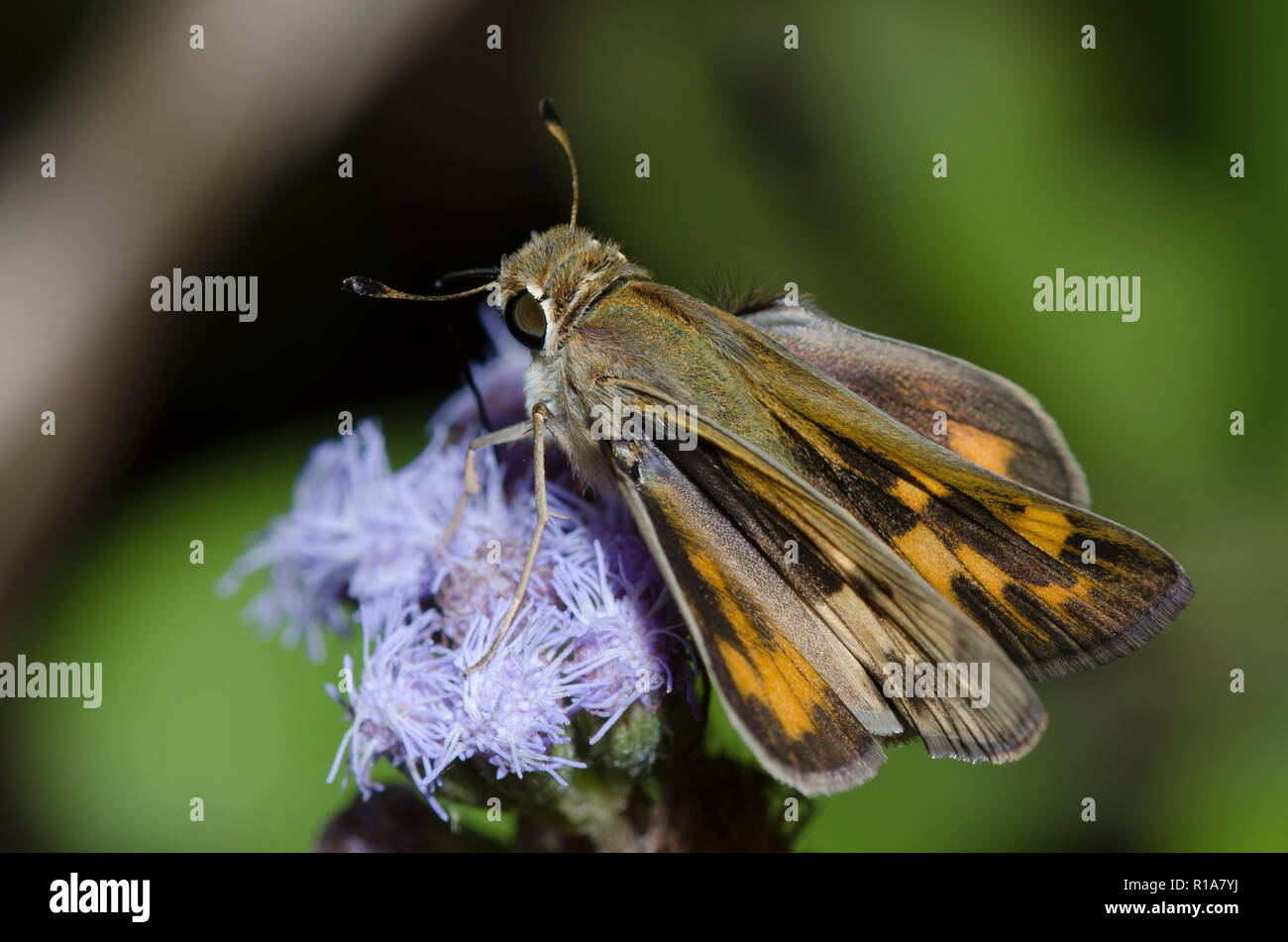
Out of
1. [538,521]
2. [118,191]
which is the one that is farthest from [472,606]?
[118,191]

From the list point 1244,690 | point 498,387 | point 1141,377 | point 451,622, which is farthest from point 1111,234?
point 451,622

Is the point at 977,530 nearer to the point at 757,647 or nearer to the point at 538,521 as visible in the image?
the point at 757,647

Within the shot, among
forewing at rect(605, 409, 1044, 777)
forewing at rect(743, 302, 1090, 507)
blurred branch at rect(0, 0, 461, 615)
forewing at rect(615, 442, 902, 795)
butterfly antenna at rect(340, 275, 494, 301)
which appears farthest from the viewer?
blurred branch at rect(0, 0, 461, 615)

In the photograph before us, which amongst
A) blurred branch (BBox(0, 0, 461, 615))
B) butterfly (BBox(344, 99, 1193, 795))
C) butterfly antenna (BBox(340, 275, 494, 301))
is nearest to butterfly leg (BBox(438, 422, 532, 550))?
butterfly (BBox(344, 99, 1193, 795))

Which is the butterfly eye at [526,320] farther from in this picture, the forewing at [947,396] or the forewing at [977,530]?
the forewing at [947,396]

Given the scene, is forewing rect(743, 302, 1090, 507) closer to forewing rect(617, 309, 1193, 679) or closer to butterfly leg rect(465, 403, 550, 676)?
forewing rect(617, 309, 1193, 679)

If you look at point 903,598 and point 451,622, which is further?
point 451,622

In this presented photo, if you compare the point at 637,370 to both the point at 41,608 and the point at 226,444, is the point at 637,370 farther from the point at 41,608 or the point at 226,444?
the point at 41,608
